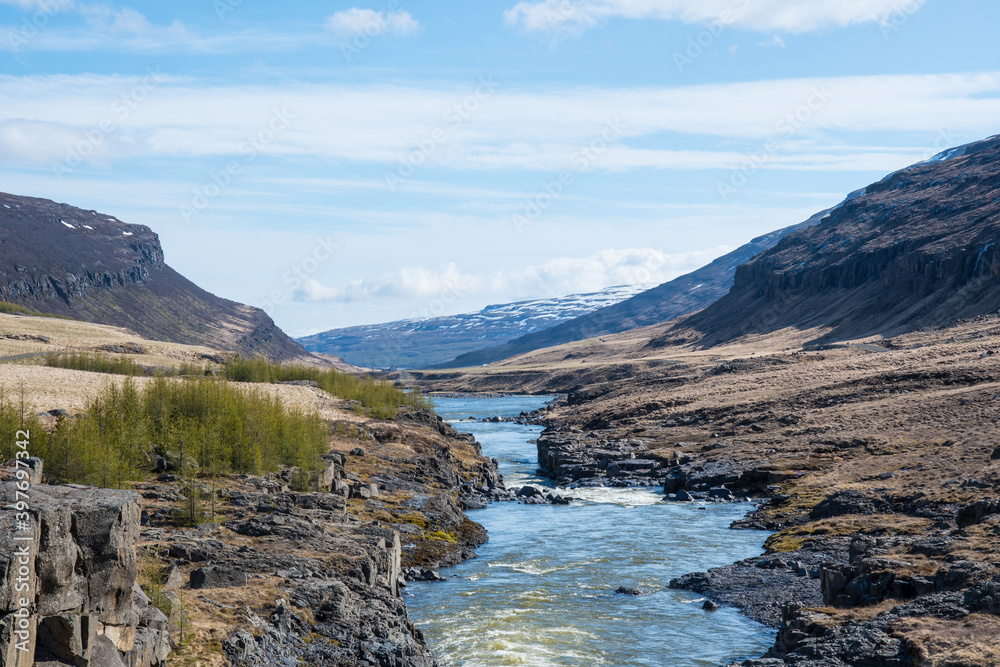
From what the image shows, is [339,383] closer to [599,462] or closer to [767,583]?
[599,462]

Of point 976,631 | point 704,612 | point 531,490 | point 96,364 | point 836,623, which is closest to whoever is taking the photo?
point 976,631

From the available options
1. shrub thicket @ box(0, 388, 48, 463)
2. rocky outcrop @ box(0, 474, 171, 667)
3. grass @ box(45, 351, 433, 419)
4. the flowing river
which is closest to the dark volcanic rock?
the flowing river

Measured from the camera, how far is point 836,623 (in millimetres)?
29453

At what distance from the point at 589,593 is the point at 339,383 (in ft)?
232

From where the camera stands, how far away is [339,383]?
4141 inches

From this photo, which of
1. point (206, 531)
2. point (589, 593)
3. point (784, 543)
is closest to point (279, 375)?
point (206, 531)

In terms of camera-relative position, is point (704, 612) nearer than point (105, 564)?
No

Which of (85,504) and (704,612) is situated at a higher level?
(85,504)

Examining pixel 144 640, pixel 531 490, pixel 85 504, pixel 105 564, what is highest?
pixel 85 504

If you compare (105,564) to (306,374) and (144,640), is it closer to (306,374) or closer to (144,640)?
(144,640)

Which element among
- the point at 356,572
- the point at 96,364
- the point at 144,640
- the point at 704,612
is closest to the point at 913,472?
the point at 704,612

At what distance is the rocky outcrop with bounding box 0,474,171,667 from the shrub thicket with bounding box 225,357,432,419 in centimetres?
7106

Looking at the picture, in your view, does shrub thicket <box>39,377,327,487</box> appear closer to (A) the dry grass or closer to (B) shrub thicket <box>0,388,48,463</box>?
(B) shrub thicket <box>0,388,48,463</box>

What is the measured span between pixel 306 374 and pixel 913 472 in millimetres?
77234
